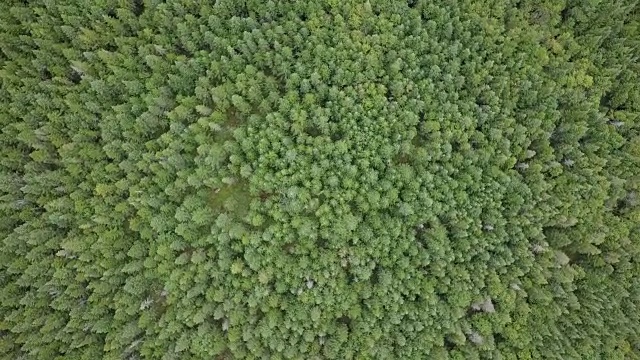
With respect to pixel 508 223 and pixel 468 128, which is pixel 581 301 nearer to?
pixel 508 223

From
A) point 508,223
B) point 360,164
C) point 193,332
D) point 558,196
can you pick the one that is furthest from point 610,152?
point 193,332

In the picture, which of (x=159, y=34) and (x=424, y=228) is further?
(x=159, y=34)

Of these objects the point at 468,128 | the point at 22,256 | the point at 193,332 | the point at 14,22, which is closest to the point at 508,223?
the point at 468,128

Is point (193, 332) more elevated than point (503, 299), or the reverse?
point (503, 299)

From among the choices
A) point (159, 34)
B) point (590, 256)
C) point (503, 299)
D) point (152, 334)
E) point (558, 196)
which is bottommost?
point (152, 334)

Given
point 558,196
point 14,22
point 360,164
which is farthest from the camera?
point 14,22

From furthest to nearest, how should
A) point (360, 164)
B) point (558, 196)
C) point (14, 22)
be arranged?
point (14, 22) < point (558, 196) < point (360, 164)

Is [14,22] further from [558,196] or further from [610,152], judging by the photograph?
[610,152]
